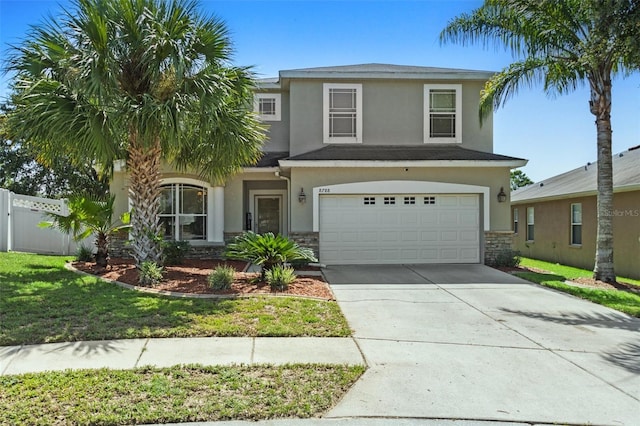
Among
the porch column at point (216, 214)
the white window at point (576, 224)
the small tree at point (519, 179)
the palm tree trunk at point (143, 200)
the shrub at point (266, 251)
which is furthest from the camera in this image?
the small tree at point (519, 179)

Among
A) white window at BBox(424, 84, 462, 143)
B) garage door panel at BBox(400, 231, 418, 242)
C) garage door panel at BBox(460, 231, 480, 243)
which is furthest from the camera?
white window at BBox(424, 84, 462, 143)

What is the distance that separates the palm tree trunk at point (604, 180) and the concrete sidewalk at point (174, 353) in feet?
30.2

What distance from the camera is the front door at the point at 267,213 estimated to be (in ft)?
54.1

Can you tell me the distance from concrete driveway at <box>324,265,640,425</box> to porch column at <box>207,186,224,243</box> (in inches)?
236

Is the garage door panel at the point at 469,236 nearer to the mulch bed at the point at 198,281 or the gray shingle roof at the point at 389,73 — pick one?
the gray shingle roof at the point at 389,73

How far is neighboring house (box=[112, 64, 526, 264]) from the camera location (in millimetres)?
13680

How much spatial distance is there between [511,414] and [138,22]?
9.13 m

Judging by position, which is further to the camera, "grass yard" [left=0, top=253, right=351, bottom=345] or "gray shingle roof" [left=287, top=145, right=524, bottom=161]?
"gray shingle roof" [left=287, top=145, right=524, bottom=161]

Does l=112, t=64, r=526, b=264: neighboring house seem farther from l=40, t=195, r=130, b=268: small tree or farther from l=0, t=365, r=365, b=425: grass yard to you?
l=0, t=365, r=365, b=425: grass yard

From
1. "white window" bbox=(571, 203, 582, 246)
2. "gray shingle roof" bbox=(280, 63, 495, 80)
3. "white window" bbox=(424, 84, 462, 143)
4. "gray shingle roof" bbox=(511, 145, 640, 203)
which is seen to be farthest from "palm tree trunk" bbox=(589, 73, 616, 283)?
"white window" bbox=(571, 203, 582, 246)

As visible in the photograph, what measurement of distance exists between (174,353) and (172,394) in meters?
1.20

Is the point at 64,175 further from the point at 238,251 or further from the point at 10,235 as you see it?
the point at 238,251

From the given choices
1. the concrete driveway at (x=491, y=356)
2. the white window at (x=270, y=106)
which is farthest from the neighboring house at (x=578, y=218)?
the white window at (x=270, y=106)

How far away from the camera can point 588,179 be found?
61.1ft
